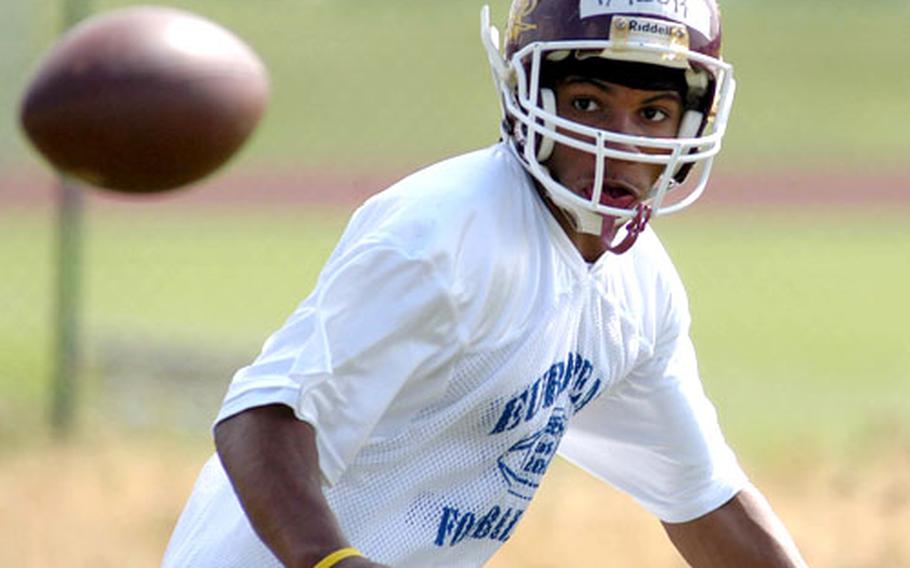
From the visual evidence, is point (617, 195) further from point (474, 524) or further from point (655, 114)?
point (474, 524)

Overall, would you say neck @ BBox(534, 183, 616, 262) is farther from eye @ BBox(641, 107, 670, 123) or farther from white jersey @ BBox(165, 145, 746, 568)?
eye @ BBox(641, 107, 670, 123)

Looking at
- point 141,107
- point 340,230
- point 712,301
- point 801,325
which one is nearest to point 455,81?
point 340,230

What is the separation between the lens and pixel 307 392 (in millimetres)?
2471

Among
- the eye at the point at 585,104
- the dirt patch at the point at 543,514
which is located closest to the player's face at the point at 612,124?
the eye at the point at 585,104

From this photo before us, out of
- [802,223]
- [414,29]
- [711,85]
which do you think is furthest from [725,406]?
[414,29]

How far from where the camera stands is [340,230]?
1641cm

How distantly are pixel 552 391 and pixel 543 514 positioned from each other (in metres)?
3.51

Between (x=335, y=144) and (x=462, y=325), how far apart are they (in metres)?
20.0

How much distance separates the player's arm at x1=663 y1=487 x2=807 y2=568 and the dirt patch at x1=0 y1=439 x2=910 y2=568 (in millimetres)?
2475

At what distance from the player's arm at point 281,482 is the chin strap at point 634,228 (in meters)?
0.60

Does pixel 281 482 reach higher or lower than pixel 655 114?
lower

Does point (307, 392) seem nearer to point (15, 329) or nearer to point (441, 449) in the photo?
point (441, 449)

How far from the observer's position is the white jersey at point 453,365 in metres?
2.51

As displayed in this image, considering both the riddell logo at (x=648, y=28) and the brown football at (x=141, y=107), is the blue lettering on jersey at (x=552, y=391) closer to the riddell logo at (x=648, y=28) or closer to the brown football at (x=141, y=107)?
the riddell logo at (x=648, y=28)
